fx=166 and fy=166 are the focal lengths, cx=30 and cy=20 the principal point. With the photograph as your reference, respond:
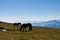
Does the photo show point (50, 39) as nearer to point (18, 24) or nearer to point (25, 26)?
point (25, 26)

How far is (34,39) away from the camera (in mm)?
25969

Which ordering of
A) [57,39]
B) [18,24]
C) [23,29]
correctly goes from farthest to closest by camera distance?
[18,24] < [23,29] < [57,39]

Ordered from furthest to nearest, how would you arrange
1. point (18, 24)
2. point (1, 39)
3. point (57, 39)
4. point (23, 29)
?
point (18, 24) → point (23, 29) → point (57, 39) → point (1, 39)

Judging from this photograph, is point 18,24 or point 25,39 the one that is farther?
point 18,24

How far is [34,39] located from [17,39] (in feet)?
8.71

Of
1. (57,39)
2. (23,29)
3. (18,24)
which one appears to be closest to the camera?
(57,39)

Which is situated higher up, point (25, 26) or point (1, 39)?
point (25, 26)

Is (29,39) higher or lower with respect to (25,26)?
lower

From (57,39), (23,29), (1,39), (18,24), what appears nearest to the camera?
(1,39)

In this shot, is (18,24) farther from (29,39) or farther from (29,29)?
(29,39)

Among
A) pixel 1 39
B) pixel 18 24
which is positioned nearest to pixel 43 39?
pixel 1 39

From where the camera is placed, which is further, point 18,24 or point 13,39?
point 18,24

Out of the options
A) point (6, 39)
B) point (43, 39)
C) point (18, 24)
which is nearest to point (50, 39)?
point (43, 39)

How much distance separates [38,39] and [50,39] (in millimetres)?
1992
